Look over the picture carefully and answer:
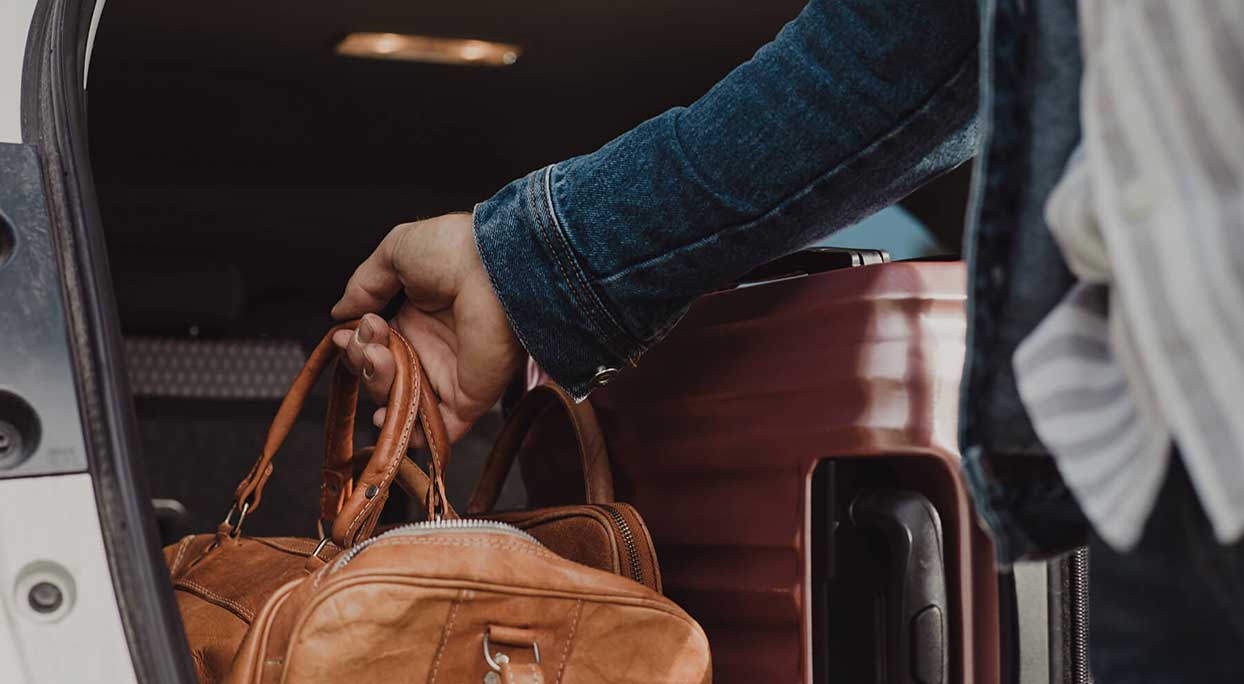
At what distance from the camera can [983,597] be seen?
99 centimetres

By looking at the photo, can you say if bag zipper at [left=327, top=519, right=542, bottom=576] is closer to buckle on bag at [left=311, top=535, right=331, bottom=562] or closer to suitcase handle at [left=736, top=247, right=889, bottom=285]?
buckle on bag at [left=311, top=535, right=331, bottom=562]

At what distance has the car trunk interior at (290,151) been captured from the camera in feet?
6.29

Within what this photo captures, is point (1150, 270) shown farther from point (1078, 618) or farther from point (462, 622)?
point (1078, 618)

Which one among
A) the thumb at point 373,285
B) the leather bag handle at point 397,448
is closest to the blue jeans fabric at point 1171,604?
the leather bag handle at point 397,448

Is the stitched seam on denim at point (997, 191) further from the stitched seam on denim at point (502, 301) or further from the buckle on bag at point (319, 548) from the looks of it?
the buckle on bag at point (319, 548)

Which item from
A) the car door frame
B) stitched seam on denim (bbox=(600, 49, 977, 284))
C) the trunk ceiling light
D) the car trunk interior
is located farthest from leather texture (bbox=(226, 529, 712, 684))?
the trunk ceiling light

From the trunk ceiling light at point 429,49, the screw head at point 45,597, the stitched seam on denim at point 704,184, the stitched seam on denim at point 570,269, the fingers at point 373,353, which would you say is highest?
the trunk ceiling light at point 429,49

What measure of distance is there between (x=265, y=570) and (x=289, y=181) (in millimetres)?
1458

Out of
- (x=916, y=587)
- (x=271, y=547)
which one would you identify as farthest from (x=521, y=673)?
(x=271, y=547)

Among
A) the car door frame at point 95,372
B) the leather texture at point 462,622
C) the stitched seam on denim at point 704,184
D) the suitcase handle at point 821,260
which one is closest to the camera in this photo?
the car door frame at point 95,372

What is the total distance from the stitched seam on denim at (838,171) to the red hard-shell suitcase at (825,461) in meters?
0.13

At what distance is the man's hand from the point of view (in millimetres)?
1050

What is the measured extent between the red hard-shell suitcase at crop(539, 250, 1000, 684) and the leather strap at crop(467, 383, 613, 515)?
104 mm

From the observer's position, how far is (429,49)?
80.7 inches
